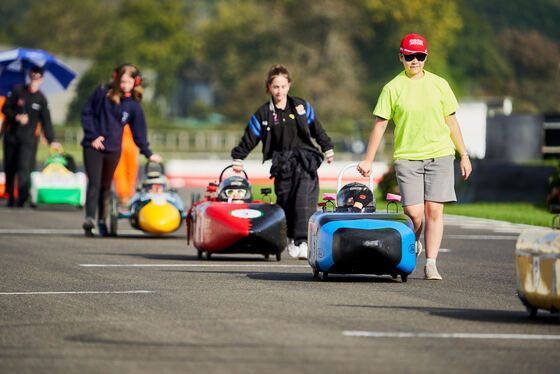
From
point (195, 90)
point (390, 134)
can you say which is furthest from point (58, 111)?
point (390, 134)

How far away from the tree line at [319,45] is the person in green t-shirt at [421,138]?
7270 centimetres

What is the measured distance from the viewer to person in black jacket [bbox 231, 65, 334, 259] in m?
13.4

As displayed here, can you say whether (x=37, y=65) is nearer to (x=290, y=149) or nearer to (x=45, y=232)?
(x=45, y=232)

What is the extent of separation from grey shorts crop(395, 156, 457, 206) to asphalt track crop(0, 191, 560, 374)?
2.17 feet

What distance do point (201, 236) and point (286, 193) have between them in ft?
3.31

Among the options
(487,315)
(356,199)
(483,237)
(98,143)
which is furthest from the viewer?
(483,237)

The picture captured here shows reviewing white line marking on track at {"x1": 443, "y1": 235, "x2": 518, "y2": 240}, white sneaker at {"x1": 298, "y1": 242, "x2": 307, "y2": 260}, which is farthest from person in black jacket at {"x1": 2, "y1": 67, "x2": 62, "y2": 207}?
white sneaker at {"x1": 298, "y1": 242, "x2": 307, "y2": 260}

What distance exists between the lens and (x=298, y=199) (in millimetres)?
Answer: 13523

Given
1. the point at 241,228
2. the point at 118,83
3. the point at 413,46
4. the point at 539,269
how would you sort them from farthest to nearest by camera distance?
the point at 118,83 < the point at 241,228 < the point at 413,46 < the point at 539,269

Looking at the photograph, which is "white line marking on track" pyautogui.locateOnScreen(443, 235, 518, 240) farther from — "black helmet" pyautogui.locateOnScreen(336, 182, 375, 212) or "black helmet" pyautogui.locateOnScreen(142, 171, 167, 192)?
"black helmet" pyautogui.locateOnScreen(336, 182, 375, 212)

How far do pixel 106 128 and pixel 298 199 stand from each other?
3702 millimetres

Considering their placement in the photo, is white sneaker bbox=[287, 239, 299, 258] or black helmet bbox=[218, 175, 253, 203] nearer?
white sneaker bbox=[287, 239, 299, 258]

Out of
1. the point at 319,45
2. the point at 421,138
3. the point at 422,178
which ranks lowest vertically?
the point at 422,178

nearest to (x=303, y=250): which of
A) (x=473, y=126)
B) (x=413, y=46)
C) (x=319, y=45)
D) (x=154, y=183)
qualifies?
(x=413, y=46)
